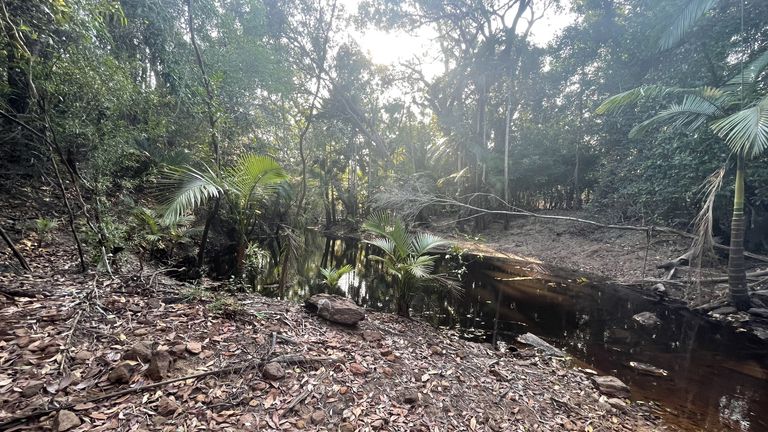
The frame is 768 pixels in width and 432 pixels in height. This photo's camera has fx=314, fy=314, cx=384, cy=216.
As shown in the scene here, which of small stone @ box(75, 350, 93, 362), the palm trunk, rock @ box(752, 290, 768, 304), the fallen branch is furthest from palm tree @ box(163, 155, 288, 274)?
rock @ box(752, 290, 768, 304)

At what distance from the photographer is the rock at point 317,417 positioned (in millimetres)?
2219

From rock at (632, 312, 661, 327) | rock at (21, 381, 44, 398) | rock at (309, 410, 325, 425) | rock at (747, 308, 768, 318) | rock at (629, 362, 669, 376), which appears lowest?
rock at (629, 362, 669, 376)

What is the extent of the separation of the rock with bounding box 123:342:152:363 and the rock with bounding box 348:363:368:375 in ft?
5.20

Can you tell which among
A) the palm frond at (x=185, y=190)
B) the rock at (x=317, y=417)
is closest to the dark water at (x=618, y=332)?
the palm frond at (x=185, y=190)

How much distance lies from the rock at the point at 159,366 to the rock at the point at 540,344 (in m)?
4.72

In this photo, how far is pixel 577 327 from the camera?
5855mm

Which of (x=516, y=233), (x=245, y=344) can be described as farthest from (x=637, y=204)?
(x=245, y=344)

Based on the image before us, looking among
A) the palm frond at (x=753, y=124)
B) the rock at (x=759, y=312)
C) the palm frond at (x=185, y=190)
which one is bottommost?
the rock at (x=759, y=312)

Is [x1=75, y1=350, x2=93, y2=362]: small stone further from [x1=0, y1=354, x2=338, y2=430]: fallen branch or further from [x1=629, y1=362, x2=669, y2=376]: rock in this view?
[x1=629, y1=362, x2=669, y2=376]: rock

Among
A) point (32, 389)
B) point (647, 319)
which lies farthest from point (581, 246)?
point (32, 389)

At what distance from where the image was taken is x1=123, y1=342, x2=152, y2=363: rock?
2.29 m

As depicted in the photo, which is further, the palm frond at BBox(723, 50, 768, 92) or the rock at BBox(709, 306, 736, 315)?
the rock at BBox(709, 306, 736, 315)

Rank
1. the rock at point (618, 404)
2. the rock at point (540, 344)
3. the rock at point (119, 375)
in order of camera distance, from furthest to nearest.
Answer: the rock at point (540, 344), the rock at point (618, 404), the rock at point (119, 375)

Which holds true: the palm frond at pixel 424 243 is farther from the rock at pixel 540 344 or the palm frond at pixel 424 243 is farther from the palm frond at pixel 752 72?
the palm frond at pixel 752 72
